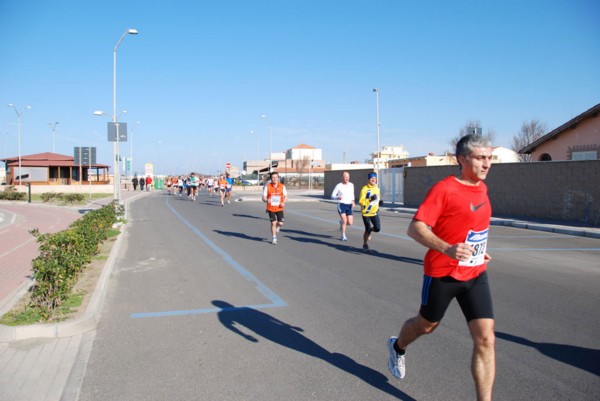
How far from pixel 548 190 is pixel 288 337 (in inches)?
644

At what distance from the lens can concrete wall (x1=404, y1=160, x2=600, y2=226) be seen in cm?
1669

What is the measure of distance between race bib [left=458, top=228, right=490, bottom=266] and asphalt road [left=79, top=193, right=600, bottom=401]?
3.58ft

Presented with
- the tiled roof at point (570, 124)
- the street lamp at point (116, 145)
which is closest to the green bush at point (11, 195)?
the street lamp at point (116, 145)

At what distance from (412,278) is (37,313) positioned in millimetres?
5406

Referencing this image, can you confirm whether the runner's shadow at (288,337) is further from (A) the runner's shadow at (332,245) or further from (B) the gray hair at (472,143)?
(A) the runner's shadow at (332,245)

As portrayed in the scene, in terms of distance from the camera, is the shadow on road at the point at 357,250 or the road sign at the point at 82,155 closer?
the shadow on road at the point at 357,250

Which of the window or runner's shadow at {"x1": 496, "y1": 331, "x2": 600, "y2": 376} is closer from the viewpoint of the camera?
runner's shadow at {"x1": 496, "y1": 331, "x2": 600, "y2": 376}

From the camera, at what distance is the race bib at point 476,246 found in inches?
135

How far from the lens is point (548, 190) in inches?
Result: 724

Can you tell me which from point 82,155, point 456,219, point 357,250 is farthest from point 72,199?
point 456,219

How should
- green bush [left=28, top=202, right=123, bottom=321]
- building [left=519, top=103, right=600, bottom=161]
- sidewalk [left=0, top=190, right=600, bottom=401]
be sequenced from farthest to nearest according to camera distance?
building [left=519, top=103, right=600, bottom=161] < green bush [left=28, top=202, right=123, bottom=321] < sidewalk [left=0, top=190, right=600, bottom=401]

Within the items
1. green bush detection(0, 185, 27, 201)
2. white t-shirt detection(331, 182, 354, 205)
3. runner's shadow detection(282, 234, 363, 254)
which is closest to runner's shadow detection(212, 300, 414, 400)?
runner's shadow detection(282, 234, 363, 254)

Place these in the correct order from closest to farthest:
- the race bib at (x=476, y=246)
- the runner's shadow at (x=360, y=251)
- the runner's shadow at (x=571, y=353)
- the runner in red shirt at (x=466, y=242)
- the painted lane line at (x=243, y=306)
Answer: the runner in red shirt at (x=466, y=242)
the race bib at (x=476, y=246)
the runner's shadow at (x=571, y=353)
the painted lane line at (x=243, y=306)
the runner's shadow at (x=360, y=251)

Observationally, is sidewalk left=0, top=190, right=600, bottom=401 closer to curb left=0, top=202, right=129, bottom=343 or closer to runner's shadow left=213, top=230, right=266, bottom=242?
curb left=0, top=202, right=129, bottom=343
